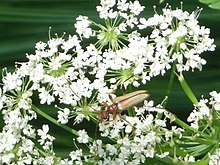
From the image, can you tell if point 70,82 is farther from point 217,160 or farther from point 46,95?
point 217,160

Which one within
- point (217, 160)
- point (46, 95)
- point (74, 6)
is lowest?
point (217, 160)

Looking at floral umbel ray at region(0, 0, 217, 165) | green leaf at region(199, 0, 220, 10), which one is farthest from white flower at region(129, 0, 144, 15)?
green leaf at region(199, 0, 220, 10)

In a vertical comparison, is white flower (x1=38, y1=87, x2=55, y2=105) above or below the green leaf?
below

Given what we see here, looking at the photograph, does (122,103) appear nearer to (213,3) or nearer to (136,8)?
(136,8)

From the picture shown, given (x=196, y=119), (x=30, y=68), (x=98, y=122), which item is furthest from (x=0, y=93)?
(x=196, y=119)

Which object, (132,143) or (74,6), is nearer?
(132,143)

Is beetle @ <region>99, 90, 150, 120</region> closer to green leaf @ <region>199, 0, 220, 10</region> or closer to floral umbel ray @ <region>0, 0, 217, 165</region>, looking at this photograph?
floral umbel ray @ <region>0, 0, 217, 165</region>

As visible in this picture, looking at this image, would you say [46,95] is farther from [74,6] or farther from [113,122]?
[74,6]

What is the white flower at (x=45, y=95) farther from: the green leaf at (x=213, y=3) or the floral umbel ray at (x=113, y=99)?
the green leaf at (x=213, y=3)

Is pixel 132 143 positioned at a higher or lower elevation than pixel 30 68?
lower
